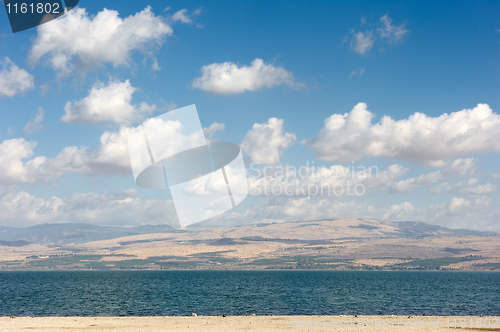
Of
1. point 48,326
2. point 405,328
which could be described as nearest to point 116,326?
point 48,326

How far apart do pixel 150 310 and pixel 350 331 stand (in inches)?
1410

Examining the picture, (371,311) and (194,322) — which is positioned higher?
(194,322)

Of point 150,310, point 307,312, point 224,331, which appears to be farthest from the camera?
point 150,310

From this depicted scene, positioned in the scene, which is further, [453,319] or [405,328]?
[453,319]

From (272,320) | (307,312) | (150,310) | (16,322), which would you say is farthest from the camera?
(150,310)

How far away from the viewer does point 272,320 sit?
139 feet

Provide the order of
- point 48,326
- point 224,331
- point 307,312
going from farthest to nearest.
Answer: point 307,312 → point 48,326 → point 224,331

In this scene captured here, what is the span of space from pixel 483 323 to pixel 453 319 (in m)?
4.87

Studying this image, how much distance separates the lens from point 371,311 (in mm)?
57156

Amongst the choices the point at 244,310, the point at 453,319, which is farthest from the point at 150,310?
the point at 453,319

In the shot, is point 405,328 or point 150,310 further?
point 150,310

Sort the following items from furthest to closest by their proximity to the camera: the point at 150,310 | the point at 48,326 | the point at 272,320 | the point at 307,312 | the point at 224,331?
the point at 150,310, the point at 307,312, the point at 272,320, the point at 48,326, the point at 224,331

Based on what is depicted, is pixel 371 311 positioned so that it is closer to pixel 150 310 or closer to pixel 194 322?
pixel 194 322

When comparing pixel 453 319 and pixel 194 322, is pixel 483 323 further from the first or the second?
pixel 194 322
